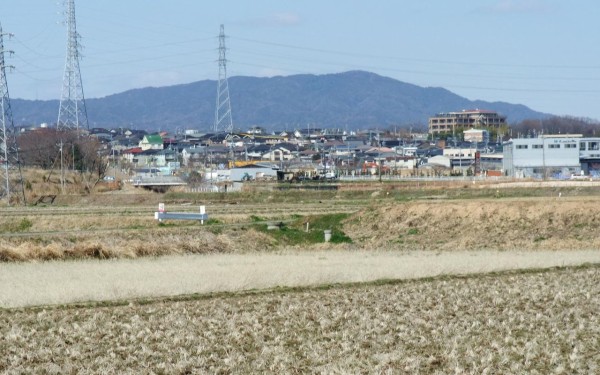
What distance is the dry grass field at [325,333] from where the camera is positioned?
47.1 feet

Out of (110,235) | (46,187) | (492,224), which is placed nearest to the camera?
(110,235)

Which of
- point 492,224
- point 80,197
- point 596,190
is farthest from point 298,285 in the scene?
point 80,197

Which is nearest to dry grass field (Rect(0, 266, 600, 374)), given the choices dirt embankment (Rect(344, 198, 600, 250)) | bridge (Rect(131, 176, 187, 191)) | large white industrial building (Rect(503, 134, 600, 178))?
dirt embankment (Rect(344, 198, 600, 250))

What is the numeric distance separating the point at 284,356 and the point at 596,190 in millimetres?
Answer: 54383

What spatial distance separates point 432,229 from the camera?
42.1 meters

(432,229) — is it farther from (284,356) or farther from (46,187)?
(46,187)

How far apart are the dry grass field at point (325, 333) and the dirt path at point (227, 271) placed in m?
1.42

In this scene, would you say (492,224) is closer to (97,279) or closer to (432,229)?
(432,229)

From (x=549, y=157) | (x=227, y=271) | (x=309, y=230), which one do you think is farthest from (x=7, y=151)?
(x=549, y=157)

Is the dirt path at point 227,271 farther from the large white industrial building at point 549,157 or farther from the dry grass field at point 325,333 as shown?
the large white industrial building at point 549,157

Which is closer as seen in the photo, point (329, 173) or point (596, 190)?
point (596, 190)

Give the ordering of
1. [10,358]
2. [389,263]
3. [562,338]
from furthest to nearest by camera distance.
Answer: [389,263] < [562,338] < [10,358]

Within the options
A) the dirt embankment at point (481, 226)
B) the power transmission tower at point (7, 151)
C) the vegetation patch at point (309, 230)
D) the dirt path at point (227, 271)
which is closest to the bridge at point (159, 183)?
the power transmission tower at point (7, 151)

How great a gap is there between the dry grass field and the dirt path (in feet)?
4.66
